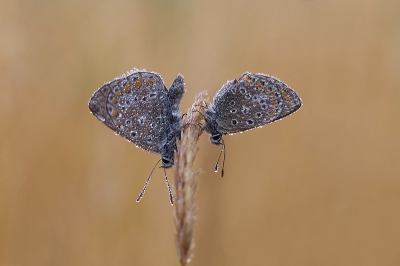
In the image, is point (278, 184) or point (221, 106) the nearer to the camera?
point (221, 106)

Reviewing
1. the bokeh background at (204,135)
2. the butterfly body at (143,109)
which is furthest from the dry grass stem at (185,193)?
the bokeh background at (204,135)

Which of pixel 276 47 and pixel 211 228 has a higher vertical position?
pixel 276 47

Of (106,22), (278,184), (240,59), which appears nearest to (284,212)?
(278,184)

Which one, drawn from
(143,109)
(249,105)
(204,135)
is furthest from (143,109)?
(204,135)

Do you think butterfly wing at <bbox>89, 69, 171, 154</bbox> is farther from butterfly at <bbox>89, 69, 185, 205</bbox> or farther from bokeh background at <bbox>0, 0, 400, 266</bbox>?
bokeh background at <bbox>0, 0, 400, 266</bbox>

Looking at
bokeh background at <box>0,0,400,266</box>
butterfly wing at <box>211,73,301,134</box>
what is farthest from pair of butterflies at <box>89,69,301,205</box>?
bokeh background at <box>0,0,400,266</box>

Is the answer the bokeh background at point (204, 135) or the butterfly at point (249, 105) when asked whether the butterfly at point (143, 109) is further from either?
the bokeh background at point (204, 135)
